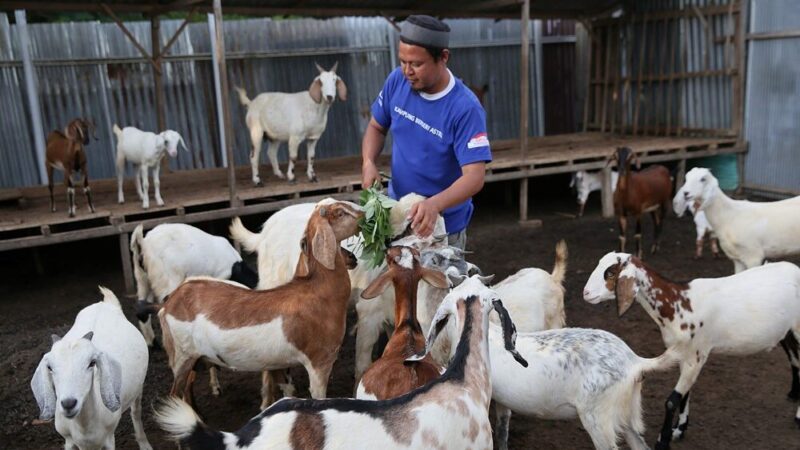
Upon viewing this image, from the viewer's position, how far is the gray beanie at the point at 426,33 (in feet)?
11.1

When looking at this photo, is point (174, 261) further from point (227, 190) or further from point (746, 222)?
point (746, 222)

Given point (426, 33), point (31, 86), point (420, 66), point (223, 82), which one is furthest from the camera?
point (31, 86)

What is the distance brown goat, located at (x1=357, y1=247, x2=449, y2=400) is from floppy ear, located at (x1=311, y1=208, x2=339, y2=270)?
36 cm

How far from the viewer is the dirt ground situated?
15.3 ft

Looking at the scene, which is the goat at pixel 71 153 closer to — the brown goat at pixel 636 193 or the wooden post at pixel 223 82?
the wooden post at pixel 223 82

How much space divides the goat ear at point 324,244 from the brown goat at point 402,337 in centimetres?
36

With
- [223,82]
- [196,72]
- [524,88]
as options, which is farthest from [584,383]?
[196,72]

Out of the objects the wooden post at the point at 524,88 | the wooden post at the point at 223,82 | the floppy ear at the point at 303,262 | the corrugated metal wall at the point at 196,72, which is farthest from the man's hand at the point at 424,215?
the corrugated metal wall at the point at 196,72

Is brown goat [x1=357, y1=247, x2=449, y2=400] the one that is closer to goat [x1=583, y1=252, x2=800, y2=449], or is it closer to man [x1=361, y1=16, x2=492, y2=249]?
man [x1=361, y1=16, x2=492, y2=249]

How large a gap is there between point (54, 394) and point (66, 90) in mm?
9146

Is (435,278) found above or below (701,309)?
above

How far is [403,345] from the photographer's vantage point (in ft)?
11.4

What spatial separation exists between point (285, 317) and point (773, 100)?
10.00m

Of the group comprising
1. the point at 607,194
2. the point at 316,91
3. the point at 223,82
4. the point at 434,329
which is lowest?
the point at 607,194
